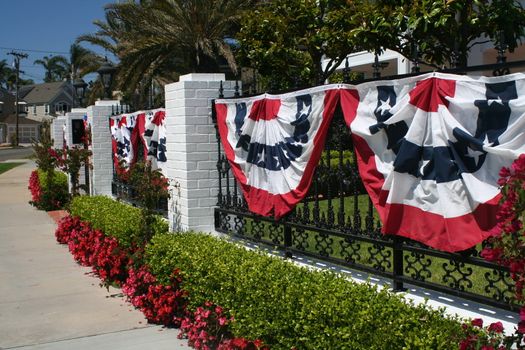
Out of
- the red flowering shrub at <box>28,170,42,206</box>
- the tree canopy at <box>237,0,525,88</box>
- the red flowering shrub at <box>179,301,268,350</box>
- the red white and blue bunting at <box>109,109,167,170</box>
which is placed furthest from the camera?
the red flowering shrub at <box>28,170,42,206</box>

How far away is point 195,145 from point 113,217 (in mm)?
2196

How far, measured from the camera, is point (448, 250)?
3.74m

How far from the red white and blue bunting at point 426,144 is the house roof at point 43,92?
90.1 metres

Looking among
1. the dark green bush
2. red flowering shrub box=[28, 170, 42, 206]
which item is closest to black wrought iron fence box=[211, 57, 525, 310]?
the dark green bush

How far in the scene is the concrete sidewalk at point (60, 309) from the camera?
18.1ft

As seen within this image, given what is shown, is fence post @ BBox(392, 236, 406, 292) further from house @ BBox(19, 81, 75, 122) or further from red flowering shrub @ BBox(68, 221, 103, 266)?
house @ BBox(19, 81, 75, 122)

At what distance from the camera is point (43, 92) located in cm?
9312

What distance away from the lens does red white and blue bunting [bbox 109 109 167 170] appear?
8156 mm

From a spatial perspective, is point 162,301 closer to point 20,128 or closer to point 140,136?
point 140,136

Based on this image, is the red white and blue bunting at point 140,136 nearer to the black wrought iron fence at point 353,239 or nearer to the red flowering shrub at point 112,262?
the red flowering shrub at point 112,262

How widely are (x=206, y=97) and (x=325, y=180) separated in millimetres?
2062

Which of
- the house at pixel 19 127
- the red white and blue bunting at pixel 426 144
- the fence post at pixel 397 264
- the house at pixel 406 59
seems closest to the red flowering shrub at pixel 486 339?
the red white and blue bunting at pixel 426 144

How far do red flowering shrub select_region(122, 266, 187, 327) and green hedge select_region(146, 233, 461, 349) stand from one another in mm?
246

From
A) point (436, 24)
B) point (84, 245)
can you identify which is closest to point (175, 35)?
point (84, 245)
